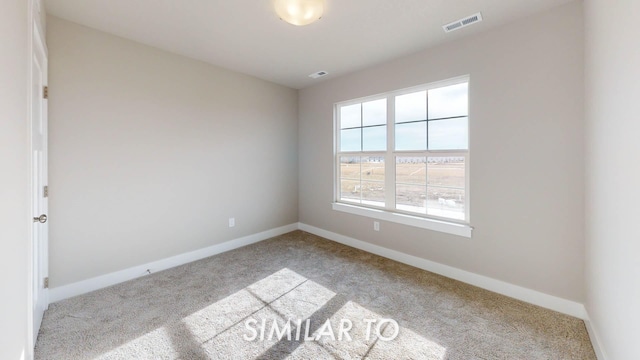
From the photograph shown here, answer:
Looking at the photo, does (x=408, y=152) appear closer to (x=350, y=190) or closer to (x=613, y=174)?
(x=350, y=190)

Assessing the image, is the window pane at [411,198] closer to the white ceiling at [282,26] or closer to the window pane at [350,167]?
the window pane at [350,167]

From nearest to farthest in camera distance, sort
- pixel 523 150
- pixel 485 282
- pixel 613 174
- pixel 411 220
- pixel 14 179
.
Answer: pixel 14 179 < pixel 613 174 < pixel 523 150 < pixel 485 282 < pixel 411 220

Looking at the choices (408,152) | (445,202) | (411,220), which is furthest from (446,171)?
(411,220)

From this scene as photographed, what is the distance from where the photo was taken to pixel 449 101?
9.45 ft

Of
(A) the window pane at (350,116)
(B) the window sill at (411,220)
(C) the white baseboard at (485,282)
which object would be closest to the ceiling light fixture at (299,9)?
(A) the window pane at (350,116)

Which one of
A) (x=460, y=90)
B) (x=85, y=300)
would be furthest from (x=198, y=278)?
(x=460, y=90)

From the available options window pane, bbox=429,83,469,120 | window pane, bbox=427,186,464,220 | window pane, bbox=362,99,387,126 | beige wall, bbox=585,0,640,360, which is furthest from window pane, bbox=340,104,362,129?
beige wall, bbox=585,0,640,360

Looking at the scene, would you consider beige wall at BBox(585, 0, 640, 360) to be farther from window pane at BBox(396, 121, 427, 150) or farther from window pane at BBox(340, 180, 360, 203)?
window pane at BBox(340, 180, 360, 203)

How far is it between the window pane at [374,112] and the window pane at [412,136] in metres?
0.29

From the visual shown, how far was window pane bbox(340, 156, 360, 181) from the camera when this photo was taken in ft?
12.7

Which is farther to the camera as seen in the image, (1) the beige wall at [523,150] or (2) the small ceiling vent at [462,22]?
(2) the small ceiling vent at [462,22]

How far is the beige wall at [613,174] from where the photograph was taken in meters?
1.25

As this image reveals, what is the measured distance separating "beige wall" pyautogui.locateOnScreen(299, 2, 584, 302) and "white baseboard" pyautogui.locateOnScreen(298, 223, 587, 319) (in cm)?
6

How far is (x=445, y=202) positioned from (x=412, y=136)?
2.95 feet
